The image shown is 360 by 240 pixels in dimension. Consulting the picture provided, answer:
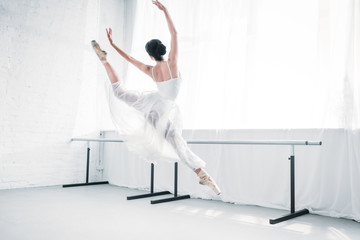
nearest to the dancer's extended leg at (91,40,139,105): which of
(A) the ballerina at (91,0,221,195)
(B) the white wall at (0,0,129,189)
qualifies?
(A) the ballerina at (91,0,221,195)

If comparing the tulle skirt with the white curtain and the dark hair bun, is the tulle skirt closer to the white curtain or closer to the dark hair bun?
the dark hair bun

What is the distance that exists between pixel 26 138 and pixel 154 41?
2.70 meters

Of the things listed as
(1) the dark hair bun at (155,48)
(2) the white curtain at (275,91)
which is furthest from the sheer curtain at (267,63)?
(1) the dark hair bun at (155,48)

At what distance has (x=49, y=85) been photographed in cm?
475

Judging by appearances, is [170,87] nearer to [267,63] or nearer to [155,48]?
[155,48]

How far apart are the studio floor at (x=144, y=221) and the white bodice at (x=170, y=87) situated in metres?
1.12

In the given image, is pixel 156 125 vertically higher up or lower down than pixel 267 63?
lower down

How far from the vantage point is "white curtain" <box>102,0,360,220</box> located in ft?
9.85

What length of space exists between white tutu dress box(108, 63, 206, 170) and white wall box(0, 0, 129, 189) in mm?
2018

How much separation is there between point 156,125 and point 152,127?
5cm

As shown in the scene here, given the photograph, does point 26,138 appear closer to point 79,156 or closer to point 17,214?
point 79,156

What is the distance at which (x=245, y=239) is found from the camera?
2.24 meters

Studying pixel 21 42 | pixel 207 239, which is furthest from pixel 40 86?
pixel 207 239

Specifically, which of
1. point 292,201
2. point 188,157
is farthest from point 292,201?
point 188,157
